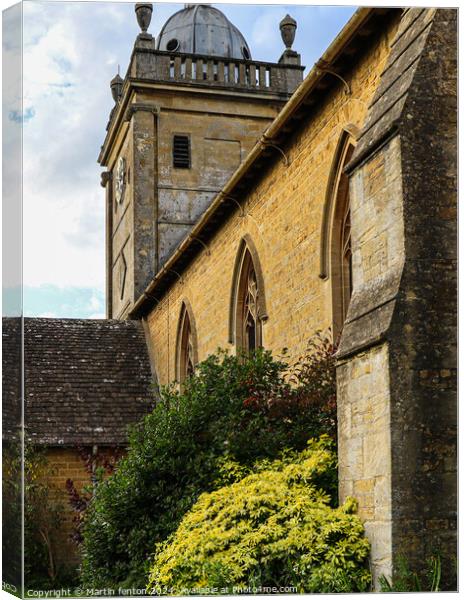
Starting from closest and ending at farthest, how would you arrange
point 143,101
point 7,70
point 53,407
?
point 7,70 < point 53,407 < point 143,101

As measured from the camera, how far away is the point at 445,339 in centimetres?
804

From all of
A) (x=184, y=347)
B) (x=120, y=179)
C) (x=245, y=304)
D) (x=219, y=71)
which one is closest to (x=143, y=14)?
(x=219, y=71)

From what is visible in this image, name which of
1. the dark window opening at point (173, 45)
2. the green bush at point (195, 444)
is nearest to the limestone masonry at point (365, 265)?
the green bush at point (195, 444)

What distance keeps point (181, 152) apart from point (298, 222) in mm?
14418

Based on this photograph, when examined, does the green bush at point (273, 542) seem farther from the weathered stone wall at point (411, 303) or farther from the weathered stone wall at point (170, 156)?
the weathered stone wall at point (170, 156)

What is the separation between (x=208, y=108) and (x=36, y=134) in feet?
54.5

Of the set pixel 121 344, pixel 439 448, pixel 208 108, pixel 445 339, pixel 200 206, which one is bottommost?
pixel 439 448

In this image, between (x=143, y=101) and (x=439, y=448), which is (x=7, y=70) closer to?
(x=439, y=448)

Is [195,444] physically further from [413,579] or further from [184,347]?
[184,347]

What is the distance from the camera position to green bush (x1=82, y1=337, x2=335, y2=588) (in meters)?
10.9

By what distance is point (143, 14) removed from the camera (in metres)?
21.4

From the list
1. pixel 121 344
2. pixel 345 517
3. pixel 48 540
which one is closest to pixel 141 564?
pixel 345 517

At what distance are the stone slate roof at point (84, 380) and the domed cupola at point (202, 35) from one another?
8972 mm

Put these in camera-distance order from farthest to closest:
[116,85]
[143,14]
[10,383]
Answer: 1. [116,85]
2. [143,14]
3. [10,383]
